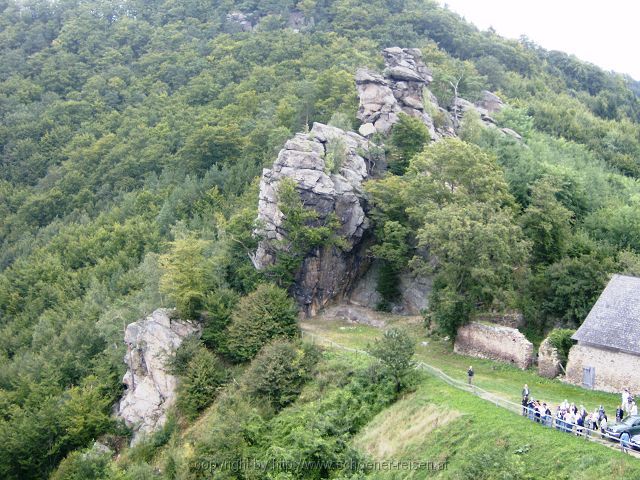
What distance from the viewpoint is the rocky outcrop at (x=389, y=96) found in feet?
194

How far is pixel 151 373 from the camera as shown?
143 feet

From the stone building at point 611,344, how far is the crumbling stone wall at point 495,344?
11.1 ft

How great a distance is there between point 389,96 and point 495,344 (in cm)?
2828

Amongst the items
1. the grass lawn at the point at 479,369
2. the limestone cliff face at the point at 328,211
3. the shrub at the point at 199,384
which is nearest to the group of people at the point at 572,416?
the grass lawn at the point at 479,369

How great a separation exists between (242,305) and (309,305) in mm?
7052

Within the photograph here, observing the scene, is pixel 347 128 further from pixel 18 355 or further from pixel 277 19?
pixel 277 19

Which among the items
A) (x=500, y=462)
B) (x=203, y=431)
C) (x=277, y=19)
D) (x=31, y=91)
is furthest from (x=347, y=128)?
(x=31, y=91)

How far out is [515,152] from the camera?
181 feet

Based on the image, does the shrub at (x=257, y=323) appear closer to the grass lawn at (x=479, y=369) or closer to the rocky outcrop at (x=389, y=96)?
the grass lawn at (x=479, y=369)

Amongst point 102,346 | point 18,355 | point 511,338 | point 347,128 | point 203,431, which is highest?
point 347,128

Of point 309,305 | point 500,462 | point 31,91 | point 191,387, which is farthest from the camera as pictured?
point 31,91

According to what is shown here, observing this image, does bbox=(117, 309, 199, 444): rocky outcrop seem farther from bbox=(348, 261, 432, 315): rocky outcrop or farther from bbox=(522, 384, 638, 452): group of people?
bbox=(522, 384, 638, 452): group of people

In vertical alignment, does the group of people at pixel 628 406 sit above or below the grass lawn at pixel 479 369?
above

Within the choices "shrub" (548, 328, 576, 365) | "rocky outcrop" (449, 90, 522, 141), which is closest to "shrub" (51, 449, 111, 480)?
"shrub" (548, 328, 576, 365)
